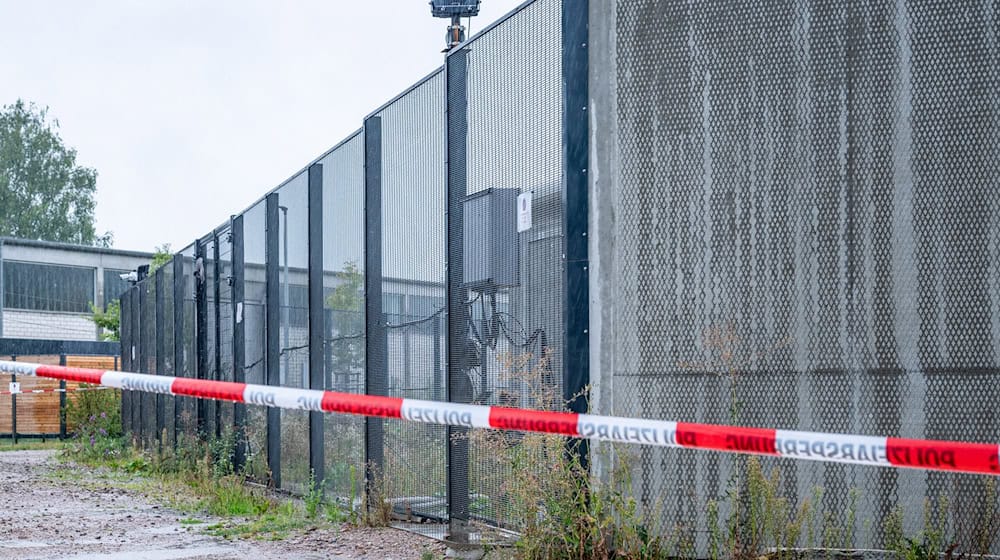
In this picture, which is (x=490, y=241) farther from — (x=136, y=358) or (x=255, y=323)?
(x=136, y=358)

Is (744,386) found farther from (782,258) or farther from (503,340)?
(503,340)

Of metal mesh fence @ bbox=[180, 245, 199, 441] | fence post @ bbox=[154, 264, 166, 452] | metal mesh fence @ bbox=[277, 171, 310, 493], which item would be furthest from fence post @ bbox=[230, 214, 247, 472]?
fence post @ bbox=[154, 264, 166, 452]

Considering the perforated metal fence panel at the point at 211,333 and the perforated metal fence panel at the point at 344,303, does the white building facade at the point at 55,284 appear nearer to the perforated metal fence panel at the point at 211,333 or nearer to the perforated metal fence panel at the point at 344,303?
the perforated metal fence panel at the point at 211,333

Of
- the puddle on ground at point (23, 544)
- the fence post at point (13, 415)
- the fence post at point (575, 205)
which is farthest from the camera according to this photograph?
the fence post at point (13, 415)

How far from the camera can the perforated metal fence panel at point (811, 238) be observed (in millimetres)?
6062

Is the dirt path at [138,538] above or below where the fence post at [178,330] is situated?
below

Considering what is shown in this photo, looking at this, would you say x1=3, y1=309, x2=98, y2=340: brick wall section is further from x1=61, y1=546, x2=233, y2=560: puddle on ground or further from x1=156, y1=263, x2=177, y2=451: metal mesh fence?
x1=61, y1=546, x2=233, y2=560: puddle on ground

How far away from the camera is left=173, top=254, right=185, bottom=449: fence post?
55.6 ft

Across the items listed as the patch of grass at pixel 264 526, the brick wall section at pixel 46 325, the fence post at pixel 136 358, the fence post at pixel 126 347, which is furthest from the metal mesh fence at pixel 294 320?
the brick wall section at pixel 46 325

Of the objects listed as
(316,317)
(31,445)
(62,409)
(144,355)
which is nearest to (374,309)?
(316,317)

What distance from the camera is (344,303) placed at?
33.2ft

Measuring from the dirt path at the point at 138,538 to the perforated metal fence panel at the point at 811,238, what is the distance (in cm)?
219

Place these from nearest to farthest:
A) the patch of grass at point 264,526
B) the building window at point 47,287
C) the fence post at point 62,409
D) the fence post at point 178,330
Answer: the patch of grass at point 264,526, the fence post at point 178,330, the fence post at point 62,409, the building window at point 47,287

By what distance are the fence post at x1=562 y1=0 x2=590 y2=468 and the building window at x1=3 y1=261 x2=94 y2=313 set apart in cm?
3900
